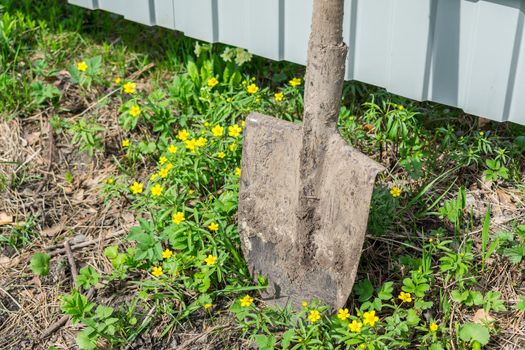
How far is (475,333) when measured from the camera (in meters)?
2.74

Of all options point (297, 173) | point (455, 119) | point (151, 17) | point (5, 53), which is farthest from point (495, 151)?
point (5, 53)

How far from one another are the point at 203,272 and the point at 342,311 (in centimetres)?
53

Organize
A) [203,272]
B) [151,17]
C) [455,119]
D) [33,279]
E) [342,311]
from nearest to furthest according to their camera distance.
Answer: [342,311]
[203,272]
[33,279]
[455,119]
[151,17]

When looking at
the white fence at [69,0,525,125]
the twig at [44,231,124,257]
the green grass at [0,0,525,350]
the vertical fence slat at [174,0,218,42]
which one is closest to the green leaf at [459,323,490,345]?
the green grass at [0,0,525,350]

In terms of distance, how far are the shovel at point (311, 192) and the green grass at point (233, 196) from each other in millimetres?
90

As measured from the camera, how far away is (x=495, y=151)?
3432mm

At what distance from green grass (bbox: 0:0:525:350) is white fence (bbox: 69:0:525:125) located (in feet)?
0.55

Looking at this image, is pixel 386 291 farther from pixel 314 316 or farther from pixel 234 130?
pixel 234 130

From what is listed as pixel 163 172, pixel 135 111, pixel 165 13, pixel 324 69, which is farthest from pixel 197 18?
pixel 324 69

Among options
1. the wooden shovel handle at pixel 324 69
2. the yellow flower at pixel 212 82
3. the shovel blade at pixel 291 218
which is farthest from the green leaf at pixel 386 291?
the yellow flower at pixel 212 82

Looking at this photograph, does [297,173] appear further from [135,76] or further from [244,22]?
[135,76]

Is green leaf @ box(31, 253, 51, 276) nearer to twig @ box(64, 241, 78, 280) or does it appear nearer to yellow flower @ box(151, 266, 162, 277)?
twig @ box(64, 241, 78, 280)

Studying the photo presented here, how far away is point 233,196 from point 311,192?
1.43ft

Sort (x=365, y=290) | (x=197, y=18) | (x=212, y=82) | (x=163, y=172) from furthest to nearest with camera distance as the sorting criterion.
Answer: (x=197, y=18) → (x=212, y=82) → (x=163, y=172) → (x=365, y=290)
